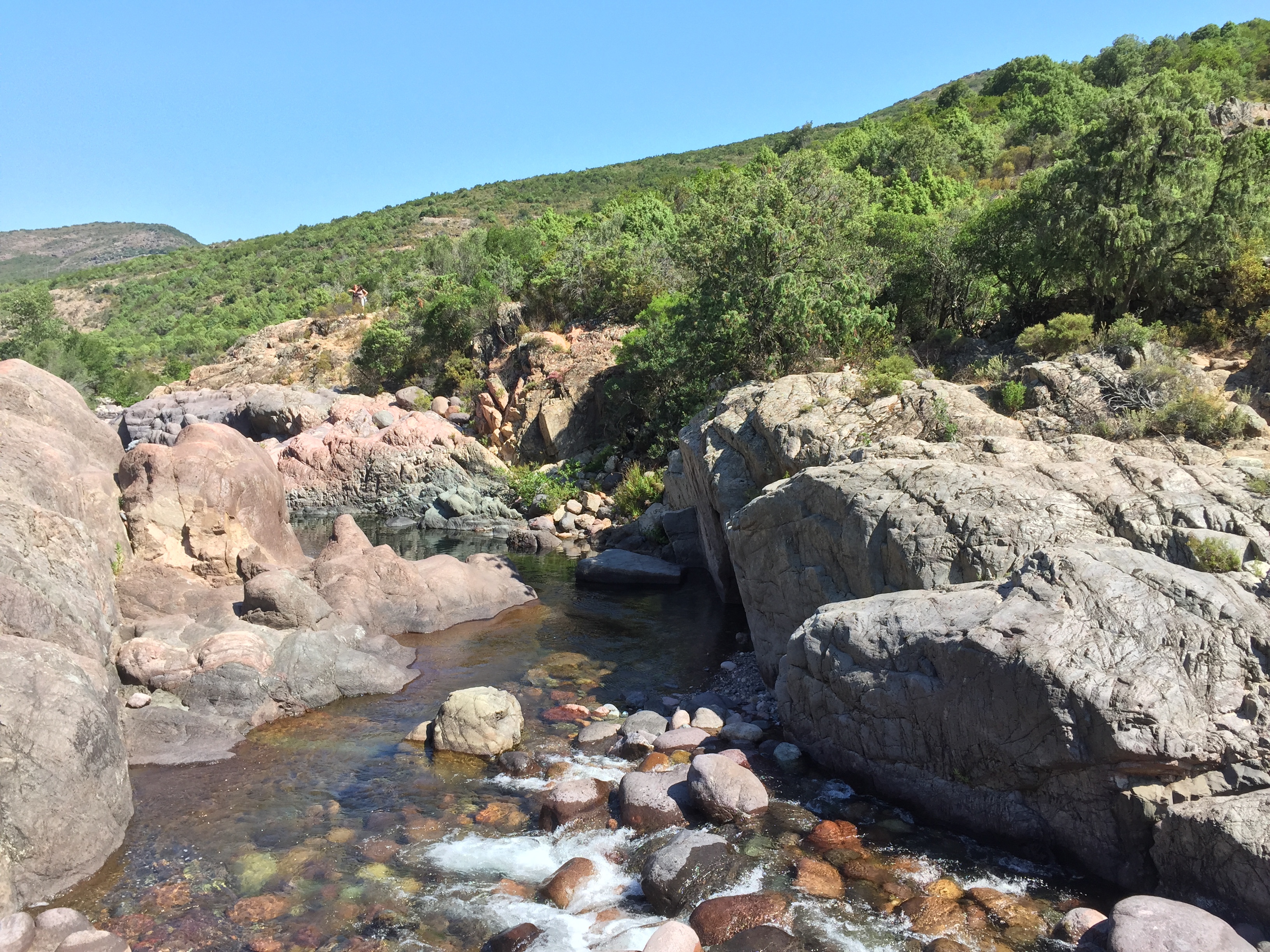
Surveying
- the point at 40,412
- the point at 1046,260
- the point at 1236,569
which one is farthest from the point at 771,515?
the point at 40,412

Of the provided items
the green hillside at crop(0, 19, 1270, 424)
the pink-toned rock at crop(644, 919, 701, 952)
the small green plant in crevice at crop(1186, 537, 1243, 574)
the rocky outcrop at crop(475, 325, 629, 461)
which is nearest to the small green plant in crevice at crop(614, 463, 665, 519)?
the green hillside at crop(0, 19, 1270, 424)

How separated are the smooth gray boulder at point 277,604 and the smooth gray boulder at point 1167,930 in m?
12.0

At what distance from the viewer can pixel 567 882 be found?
Result: 769cm

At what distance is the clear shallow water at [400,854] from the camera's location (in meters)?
7.03

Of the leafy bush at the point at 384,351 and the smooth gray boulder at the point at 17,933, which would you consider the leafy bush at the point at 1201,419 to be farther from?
the leafy bush at the point at 384,351

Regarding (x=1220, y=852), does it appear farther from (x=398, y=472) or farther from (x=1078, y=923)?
(x=398, y=472)

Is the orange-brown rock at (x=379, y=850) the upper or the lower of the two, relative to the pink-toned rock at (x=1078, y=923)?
upper

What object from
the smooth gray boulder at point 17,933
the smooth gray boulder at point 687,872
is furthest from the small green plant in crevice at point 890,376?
the smooth gray boulder at point 17,933

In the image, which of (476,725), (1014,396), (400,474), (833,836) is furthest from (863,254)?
(833,836)

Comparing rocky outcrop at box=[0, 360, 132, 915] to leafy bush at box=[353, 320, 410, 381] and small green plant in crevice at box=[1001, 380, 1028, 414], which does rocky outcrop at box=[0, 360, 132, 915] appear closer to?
small green plant in crevice at box=[1001, 380, 1028, 414]

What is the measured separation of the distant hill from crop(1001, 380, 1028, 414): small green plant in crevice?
398 ft

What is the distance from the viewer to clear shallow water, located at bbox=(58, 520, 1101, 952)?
7.03 m

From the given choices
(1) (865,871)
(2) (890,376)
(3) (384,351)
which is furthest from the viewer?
(3) (384,351)

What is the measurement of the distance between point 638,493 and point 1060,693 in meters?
18.5
